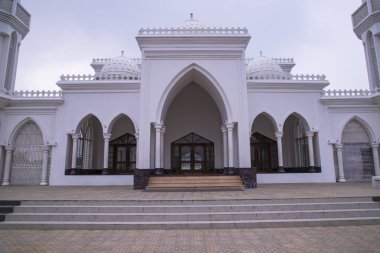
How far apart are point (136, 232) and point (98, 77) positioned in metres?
11.6

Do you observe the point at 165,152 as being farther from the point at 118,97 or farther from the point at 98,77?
the point at 98,77

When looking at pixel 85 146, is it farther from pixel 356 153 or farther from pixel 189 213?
pixel 356 153

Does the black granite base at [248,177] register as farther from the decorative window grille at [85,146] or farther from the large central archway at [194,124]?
the decorative window grille at [85,146]

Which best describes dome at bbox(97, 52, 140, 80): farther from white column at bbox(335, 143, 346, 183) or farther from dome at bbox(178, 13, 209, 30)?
white column at bbox(335, 143, 346, 183)

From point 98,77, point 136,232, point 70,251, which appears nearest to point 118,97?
point 98,77

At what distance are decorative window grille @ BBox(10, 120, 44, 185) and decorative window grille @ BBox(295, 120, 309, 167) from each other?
49.7ft

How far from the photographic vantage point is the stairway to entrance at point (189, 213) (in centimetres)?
686

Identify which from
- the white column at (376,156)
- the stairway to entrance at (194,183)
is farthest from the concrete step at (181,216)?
the white column at (376,156)

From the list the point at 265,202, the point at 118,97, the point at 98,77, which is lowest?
the point at 265,202

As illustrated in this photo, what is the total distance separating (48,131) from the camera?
50.3 ft

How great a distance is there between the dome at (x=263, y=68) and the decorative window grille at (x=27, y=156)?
13.4 m

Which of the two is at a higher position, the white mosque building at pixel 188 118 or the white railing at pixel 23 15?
the white railing at pixel 23 15

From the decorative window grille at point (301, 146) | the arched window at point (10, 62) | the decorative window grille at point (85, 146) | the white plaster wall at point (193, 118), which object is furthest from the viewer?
the white plaster wall at point (193, 118)

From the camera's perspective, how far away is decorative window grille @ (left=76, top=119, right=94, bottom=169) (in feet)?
53.8
